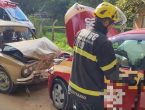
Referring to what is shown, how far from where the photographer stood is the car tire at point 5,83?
8242 millimetres

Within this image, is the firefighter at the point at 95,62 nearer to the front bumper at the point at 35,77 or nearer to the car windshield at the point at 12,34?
the front bumper at the point at 35,77

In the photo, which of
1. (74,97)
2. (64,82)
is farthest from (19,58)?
(74,97)

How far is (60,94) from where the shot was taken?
23.3 ft

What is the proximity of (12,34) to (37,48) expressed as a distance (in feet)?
4.85

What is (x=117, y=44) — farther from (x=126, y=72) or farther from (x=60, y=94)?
(x=60, y=94)

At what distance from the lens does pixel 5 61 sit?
831 centimetres

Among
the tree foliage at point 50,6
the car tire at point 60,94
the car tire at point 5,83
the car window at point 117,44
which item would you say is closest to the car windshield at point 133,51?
the car window at point 117,44

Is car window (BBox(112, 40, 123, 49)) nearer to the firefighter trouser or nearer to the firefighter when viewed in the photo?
the firefighter

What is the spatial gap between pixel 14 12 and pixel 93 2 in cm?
1940

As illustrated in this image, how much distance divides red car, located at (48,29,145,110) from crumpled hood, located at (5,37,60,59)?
44.0 inches

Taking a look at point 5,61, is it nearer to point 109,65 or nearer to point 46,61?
point 46,61

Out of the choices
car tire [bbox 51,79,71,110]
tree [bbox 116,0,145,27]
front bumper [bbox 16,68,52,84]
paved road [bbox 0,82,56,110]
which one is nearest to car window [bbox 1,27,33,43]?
paved road [bbox 0,82,56,110]

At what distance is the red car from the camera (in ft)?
16.0

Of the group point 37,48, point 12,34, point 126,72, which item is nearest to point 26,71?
point 37,48
